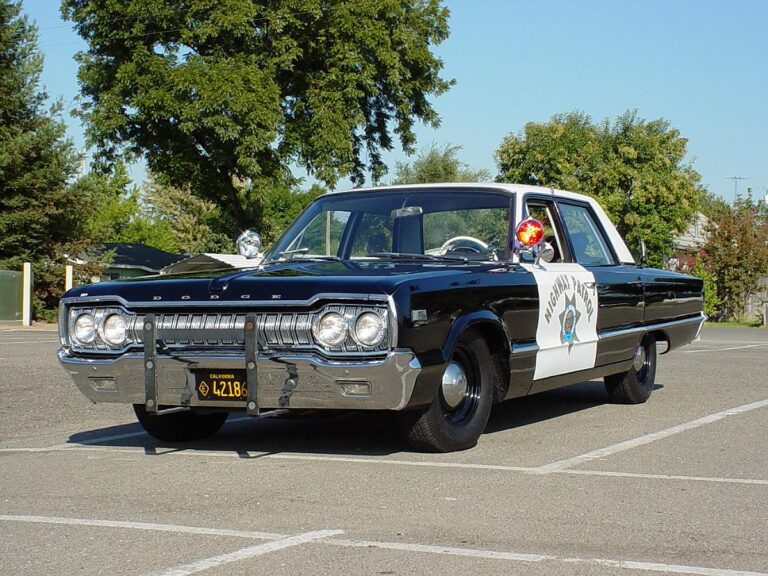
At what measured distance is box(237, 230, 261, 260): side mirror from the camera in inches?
359

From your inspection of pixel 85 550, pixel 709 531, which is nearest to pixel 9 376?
pixel 85 550

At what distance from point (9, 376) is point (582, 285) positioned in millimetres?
7697

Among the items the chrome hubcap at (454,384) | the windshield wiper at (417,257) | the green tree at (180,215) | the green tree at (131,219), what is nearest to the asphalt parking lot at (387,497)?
the chrome hubcap at (454,384)

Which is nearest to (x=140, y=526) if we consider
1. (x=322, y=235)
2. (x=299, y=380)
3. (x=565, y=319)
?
(x=299, y=380)

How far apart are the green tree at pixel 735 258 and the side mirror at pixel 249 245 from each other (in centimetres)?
4240

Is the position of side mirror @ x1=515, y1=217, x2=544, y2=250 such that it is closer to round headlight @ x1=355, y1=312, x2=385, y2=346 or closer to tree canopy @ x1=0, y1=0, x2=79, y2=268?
round headlight @ x1=355, y1=312, x2=385, y2=346

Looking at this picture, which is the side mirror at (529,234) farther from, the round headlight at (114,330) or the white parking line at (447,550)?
the white parking line at (447,550)

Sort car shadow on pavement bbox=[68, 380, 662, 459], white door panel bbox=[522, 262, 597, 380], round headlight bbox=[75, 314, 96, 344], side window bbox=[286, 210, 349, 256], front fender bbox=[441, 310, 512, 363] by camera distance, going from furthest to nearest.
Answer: side window bbox=[286, 210, 349, 256] → white door panel bbox=[522, 262, 597, 380] → car shadow on pavement bbox=[68, 380, 662, 459] → round headlight bbox=[75, 314, 96, 344] → front fender bbox=[441, 310, 512, 363]

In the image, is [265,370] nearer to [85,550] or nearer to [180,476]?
[180,476]

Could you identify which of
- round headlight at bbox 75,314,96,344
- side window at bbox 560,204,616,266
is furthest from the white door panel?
round headlight at bbox 75,314,96,344

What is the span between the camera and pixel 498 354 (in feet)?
25.7

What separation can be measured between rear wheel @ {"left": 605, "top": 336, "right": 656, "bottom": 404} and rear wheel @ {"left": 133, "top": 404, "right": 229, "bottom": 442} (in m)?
3.67

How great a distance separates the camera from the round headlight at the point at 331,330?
22.3 ft

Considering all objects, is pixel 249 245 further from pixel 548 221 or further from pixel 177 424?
pixel 548 221
